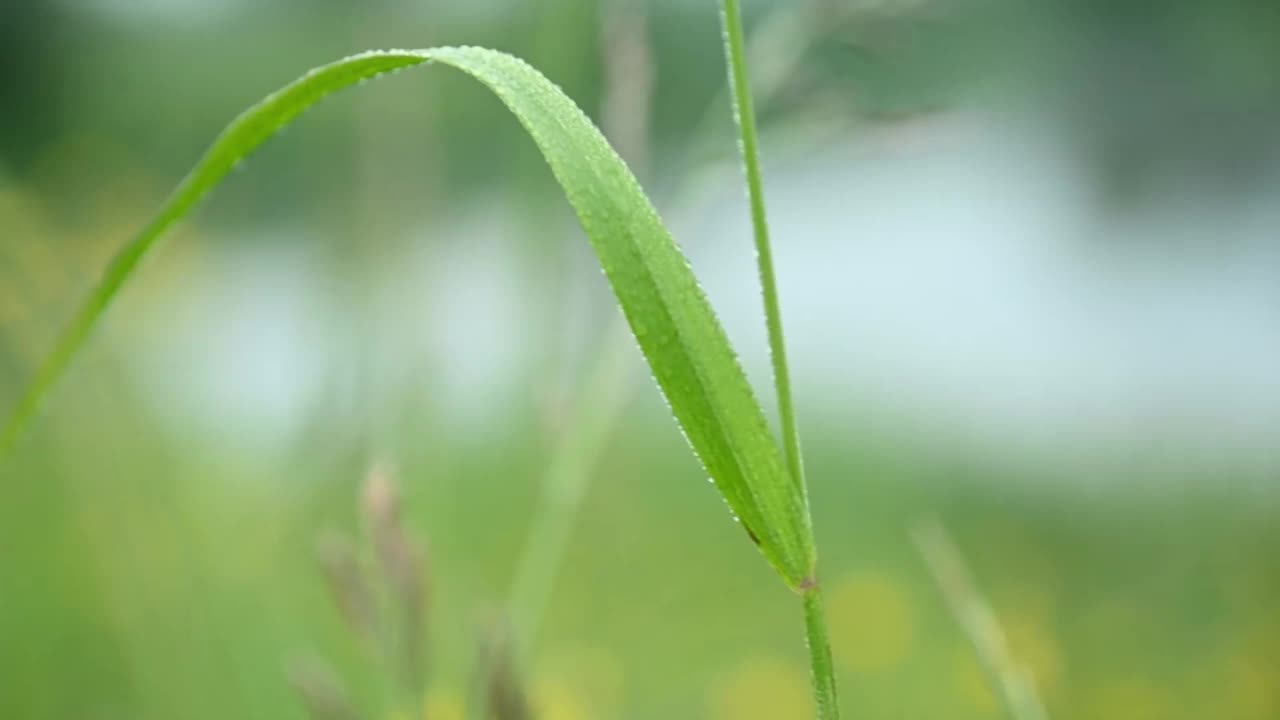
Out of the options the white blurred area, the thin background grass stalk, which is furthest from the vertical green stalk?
the white blurred area

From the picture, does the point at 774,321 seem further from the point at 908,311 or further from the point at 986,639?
the point at 908,311

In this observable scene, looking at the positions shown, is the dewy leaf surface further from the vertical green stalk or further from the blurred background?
the blurred background

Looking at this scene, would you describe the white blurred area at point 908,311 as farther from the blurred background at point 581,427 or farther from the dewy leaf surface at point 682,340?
the dewy leaf surface at point 682,340

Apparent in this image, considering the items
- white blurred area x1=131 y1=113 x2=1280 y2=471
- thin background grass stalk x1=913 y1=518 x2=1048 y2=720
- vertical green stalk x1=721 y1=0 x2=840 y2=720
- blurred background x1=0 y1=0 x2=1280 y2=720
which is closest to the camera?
vertical green stalk x1=721 y1=0 x2=840 y2=720

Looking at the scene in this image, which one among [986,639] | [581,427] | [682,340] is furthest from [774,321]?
[581,427]

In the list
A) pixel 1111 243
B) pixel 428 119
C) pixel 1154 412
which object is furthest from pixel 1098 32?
pixel 428 119

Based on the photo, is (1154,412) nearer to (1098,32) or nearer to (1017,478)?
(1017,478)
